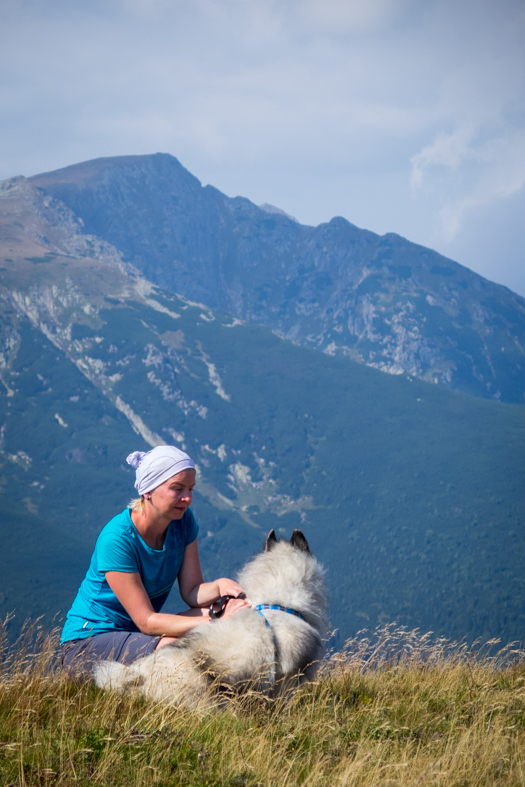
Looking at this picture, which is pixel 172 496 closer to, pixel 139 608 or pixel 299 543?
pixel 139 608

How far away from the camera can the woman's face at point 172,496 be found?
4.76 metres

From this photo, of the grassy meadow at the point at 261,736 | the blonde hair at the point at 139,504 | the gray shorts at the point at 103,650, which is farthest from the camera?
the blonde hair at the point at 139,504

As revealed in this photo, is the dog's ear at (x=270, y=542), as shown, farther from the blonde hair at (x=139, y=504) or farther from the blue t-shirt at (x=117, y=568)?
the blonde hair at (x=139, y=504)

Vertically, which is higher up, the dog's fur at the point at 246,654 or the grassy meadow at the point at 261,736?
the dog's fur at the point at 246,654

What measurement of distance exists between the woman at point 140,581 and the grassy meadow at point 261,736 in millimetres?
339

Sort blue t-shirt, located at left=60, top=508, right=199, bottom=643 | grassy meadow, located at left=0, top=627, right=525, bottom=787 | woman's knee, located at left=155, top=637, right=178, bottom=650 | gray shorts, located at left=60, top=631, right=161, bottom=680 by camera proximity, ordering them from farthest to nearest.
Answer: blue t-shirt, located at left=60, top=508, right=199, bottom=643 < woman's knee, located at left=155, top=637, right=178, bottom=650 < gray shorts, located at left=60, top=631, right=161, bottom=680 < grassy meadow, located at left=0, top=627, right=525, bottom=787

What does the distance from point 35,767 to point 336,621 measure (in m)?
167

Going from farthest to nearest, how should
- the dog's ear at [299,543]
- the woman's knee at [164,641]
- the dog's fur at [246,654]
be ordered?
the dog's ear at [299,543]
the woman's knee at [164,641]
the dog's fur at [246,654]

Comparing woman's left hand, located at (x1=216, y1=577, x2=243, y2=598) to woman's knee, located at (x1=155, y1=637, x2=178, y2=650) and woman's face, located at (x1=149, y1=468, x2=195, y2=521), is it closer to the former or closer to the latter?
woman's knee, located at (x1=155, y1=637, x2=178, y2=650)

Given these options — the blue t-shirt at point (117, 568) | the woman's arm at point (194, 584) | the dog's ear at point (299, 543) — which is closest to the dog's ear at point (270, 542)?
the dog's ear at point (299, 543)

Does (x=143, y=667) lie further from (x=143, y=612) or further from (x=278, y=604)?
(x=278, y=604)

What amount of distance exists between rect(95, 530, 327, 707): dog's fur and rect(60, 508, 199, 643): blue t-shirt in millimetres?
625

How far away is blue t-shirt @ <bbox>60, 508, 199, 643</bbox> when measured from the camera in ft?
15.2

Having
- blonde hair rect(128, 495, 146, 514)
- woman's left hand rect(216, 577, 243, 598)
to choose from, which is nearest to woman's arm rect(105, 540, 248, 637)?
woman's left hand rect(216, 577, 243, 598)
